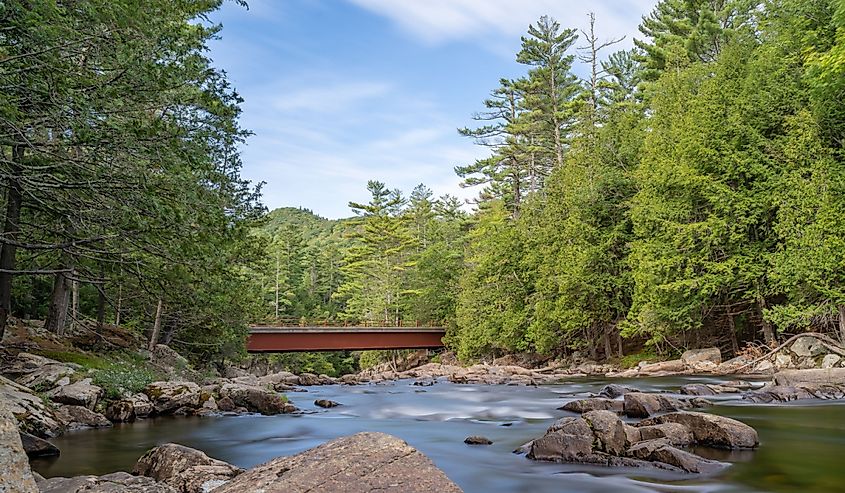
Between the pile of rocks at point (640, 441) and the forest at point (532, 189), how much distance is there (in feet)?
23.2

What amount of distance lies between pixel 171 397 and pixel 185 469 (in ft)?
31.1

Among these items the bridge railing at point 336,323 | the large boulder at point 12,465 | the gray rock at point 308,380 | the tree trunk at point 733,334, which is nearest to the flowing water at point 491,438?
the large boulder at point 12,465

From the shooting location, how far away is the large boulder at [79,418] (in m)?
12.0

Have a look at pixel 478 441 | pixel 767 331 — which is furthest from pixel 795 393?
pixel 767 331

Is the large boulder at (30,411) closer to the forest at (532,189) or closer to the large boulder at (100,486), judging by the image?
the forest at (532,189)

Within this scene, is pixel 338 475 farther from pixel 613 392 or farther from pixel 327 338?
pixel 327 338

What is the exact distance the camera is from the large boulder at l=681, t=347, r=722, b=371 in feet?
81.1

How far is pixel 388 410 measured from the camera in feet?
58.9

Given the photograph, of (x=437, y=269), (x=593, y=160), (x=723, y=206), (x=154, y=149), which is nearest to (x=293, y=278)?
(x=437, y=269)

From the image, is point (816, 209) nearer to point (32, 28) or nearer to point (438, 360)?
point (32, 28)

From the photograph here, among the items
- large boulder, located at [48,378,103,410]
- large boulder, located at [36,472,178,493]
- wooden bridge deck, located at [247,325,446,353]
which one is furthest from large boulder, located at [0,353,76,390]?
wooden bridge deck, located at [247,325,446,353]

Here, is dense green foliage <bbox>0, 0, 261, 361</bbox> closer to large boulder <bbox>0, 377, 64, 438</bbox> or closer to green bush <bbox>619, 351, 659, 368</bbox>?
large boulder <bbox>0, 377, 64, 438</bbox>

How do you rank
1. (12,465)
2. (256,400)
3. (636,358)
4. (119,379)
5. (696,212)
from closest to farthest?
(12,465), (119,379), (256,400), (696,212), (636,358)

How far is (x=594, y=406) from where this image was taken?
13555mm
